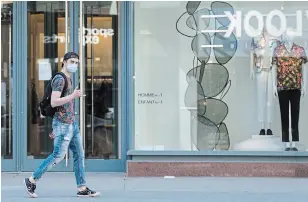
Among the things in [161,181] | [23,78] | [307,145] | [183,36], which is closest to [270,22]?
[183,36]

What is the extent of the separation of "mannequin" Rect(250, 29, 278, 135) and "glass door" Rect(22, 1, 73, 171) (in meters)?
3.17

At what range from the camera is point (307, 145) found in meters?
8.98

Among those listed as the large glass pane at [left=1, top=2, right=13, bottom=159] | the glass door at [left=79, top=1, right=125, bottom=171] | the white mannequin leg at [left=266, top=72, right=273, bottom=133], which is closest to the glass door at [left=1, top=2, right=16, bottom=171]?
the large glass pane at [left=1, top=2, right=13, bottom=159]

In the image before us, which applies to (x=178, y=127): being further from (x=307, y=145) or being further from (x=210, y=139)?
(x=307, y=145)

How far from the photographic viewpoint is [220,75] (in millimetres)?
9258

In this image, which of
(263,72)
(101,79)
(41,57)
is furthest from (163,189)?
(41,57)

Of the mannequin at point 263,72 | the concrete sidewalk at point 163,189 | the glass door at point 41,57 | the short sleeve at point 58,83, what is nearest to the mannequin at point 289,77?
the mannequin at point 263,72

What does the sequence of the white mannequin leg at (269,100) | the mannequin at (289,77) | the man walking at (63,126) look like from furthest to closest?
the white mannequin leg at (269,100)
the mannequin at (289,77)
the man walking at (63,126)

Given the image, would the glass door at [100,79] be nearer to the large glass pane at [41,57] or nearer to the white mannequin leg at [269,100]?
the large glass pane at [41,57]

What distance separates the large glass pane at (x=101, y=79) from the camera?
914 centimetres

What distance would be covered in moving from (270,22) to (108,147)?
11.2ft

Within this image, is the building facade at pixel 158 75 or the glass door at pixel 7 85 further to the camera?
the glass door at pixel 7 85

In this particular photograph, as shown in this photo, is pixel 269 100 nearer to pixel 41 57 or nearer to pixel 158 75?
pixel 158 75

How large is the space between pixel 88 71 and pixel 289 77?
3.33 meters
